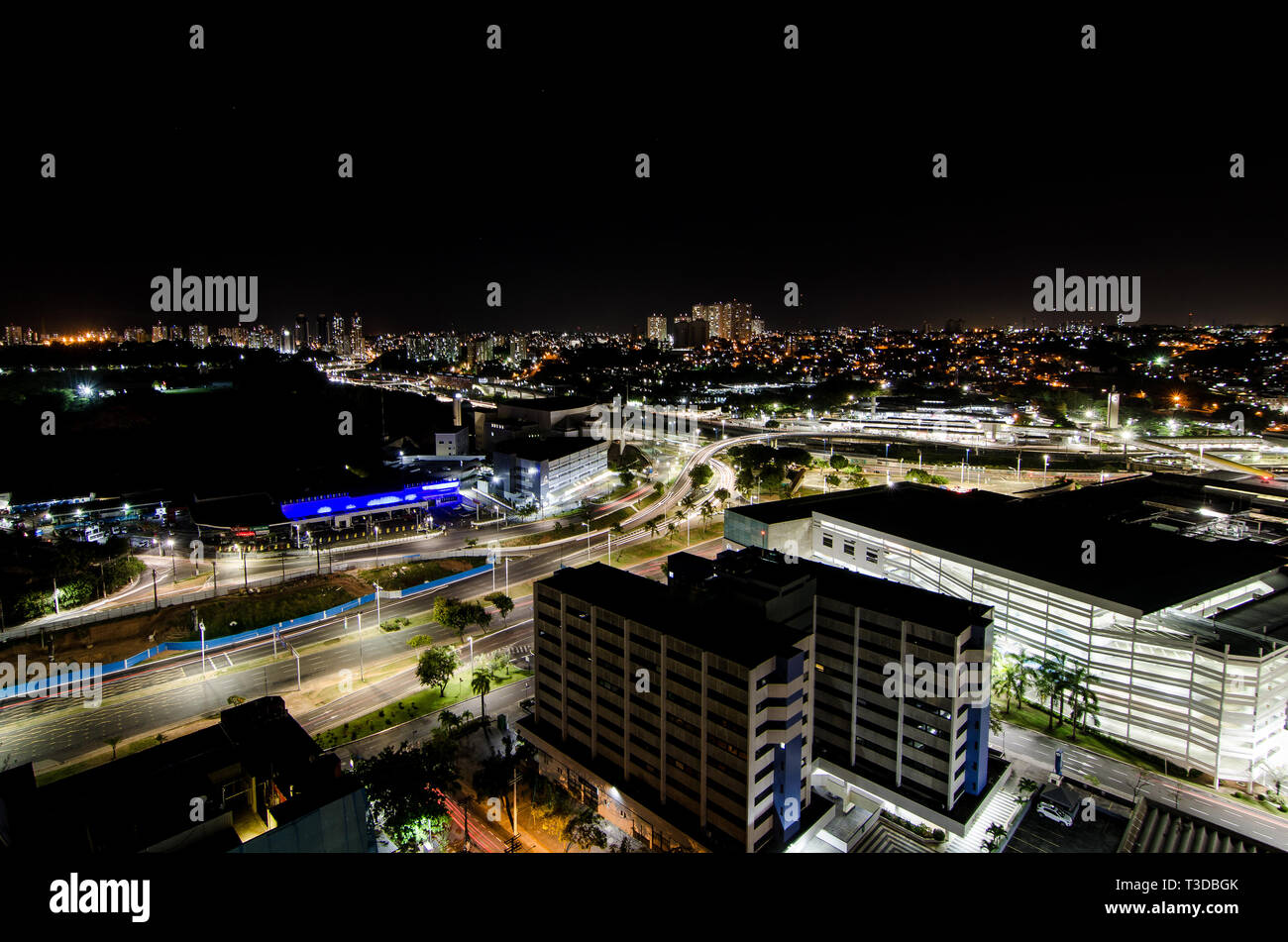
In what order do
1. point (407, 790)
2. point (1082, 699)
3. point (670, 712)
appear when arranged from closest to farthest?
1. point (407, 790)
2. point (670, 712)
3. point (1082, 699)

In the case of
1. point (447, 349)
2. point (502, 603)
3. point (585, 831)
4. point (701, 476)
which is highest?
point (447, 349)

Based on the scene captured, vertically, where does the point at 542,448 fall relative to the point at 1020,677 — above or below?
above

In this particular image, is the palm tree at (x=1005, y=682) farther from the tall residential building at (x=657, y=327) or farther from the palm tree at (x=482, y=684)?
the tall residential building at (x=657, y=327)

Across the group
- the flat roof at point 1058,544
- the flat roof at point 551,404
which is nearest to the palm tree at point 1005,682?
the flat roof at point 1058,544

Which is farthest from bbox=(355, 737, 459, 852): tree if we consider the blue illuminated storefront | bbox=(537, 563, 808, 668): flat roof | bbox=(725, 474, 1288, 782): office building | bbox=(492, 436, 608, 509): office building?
bbox=(492, 436, 608, 509): office building

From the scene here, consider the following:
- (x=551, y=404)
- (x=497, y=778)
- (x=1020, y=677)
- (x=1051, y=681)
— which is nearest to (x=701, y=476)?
(x=551, y=404)

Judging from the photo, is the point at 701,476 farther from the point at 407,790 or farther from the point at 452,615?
the point at 407,790

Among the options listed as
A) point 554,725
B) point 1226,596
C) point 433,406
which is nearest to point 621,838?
point 554,725
